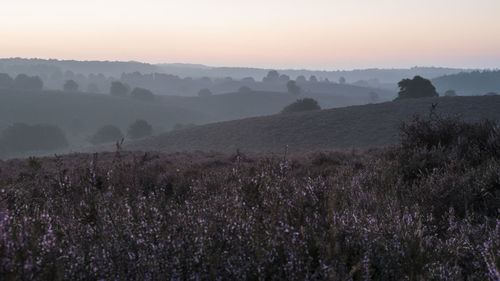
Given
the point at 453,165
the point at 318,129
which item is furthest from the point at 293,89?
the point at 453,165

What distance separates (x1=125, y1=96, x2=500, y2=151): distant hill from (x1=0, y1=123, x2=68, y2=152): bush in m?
30.1

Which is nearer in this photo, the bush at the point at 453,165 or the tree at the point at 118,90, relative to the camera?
the bush at the point at 453,165

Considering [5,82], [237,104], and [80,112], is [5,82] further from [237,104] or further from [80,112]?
[237,104]

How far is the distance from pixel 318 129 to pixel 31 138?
54798 mm

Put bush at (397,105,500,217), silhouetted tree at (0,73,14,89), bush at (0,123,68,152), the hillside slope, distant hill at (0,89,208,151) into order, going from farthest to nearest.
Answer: silhouetted tree at (0,73,14,89), the hillside slope, distant hill at (0,89,208,151), bush at (0,123,68,152), bush at (397,105,500,217)

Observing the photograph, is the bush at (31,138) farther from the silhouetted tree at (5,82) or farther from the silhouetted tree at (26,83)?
the silhouetted tree at (5,82)

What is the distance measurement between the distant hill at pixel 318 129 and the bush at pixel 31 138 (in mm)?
30093

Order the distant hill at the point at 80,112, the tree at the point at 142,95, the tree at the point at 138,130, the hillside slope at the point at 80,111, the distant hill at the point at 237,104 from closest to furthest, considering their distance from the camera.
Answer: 1. the tree at the point at 138,130
2. the distant hill at the point at 80,112
3. the hillside slope at the point at 80,111
4. the tree at the point at 142,95
5. the distant hill at the point at 237,104

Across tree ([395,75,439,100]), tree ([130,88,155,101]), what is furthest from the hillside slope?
tree ([395,75,439,100])

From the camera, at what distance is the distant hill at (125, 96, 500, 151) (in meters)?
37.3

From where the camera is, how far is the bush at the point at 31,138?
61500 mm

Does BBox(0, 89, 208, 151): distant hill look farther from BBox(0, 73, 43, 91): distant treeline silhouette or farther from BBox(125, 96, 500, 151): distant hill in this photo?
BBox(125, 96, 500, 151): distant hill

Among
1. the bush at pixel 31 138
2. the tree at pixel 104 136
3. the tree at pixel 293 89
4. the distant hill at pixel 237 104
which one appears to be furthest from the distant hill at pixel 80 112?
the tree at pixel 293 89

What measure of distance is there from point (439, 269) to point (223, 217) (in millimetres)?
1708
